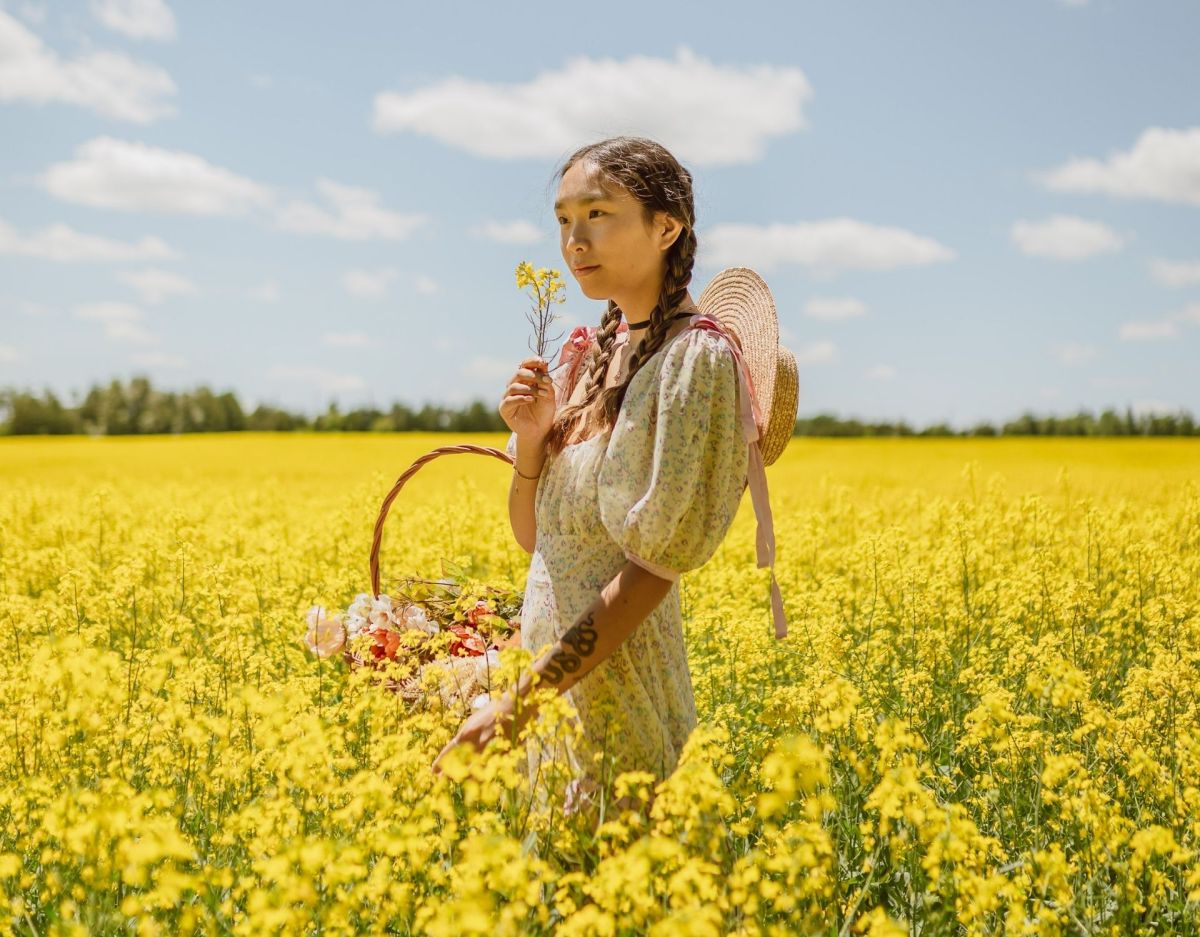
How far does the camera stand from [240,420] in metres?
44.4

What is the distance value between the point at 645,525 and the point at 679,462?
15 cm

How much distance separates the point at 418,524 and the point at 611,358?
4966 mm

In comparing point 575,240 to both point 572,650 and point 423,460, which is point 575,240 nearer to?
point 572,650

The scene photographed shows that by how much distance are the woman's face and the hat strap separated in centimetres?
18

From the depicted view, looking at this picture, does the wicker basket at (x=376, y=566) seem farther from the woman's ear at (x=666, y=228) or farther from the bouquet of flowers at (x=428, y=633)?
the woman's ear at (x=666, y=228)

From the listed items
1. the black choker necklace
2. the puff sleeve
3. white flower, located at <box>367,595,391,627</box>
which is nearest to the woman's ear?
the black choker necklace

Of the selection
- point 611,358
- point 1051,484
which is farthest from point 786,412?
point 1051,484

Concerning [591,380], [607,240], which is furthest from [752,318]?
[607,240]

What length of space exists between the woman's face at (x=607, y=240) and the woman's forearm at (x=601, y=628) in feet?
2.14

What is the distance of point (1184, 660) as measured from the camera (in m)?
3.55

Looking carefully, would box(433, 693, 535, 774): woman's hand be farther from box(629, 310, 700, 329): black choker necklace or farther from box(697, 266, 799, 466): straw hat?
box(629, 310, 700, 329): black choker necklace

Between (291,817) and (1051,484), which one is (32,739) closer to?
(291,817)

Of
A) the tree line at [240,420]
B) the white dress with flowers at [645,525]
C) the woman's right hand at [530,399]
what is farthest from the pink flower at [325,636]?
the tree line at [240,420]

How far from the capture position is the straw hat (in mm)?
2506
